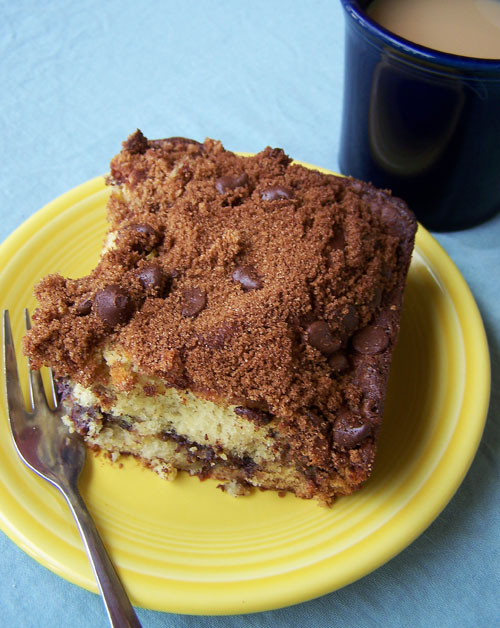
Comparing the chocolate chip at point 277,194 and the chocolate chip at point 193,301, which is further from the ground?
the chocolate chip at point 277,194

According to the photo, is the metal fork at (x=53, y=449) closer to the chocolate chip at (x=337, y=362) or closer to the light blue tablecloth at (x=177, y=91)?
the chocolate chip at (x=337, y=362)

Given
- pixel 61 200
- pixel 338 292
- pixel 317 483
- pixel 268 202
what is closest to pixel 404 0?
pixel 268 202

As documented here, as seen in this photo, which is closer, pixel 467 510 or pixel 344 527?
pixel 344 527

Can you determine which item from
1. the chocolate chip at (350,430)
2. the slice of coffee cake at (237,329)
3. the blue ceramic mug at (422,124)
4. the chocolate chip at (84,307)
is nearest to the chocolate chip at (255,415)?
the slice of coffee cake at (237,329)

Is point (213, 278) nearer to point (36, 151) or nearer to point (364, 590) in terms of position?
point (364, 590)

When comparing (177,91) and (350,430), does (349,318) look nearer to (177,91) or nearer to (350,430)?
(350,430)

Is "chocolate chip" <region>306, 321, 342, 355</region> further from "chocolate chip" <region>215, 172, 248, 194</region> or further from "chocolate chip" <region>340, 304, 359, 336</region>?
"chocolate chip" <region>215, 172, 248, 194</region>

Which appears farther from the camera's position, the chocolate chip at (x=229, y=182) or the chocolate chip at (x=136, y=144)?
the chocolate chip at (x=136, y=144)

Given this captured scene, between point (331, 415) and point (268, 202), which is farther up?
point (268, 202)
